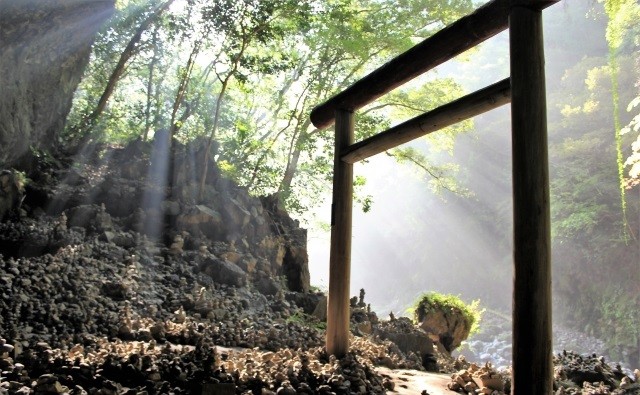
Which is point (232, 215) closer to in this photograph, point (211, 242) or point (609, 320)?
point (211, 242)

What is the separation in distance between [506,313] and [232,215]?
27096mm

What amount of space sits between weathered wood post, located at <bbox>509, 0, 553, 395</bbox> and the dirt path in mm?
1560

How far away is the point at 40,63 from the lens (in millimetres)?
7234

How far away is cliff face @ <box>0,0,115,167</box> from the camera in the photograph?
6.15m

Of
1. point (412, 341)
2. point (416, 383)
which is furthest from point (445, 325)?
point (416, 383)

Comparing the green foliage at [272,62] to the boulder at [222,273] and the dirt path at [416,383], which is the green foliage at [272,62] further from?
the dirt path at [416,383]

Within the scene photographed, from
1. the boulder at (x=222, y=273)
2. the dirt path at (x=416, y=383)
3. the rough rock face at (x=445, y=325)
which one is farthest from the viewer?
the rough rock face at (x=445, y=325)

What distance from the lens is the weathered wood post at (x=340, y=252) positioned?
4.42 m

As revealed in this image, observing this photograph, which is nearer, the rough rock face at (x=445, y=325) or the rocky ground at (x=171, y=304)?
the rocky ground at (x=171, y=304)

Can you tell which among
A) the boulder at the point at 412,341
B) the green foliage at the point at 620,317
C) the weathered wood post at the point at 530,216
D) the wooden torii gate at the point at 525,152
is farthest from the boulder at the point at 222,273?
the green foliage at the point at 620,317

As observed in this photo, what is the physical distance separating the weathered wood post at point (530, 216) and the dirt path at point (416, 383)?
61.4 inches

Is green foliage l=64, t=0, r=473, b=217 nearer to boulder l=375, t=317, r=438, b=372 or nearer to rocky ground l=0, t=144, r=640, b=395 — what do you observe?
rocky ground l=0, t=144, r=640, b=395

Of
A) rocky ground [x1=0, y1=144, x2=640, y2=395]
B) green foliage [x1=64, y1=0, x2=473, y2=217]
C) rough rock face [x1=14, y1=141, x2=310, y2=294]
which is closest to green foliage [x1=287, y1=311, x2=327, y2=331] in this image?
rocky ground [x1=0, y1=144, x2=640, y2=395]

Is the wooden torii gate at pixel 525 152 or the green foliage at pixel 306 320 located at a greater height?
the wooden torii gate at pixel 525 152
